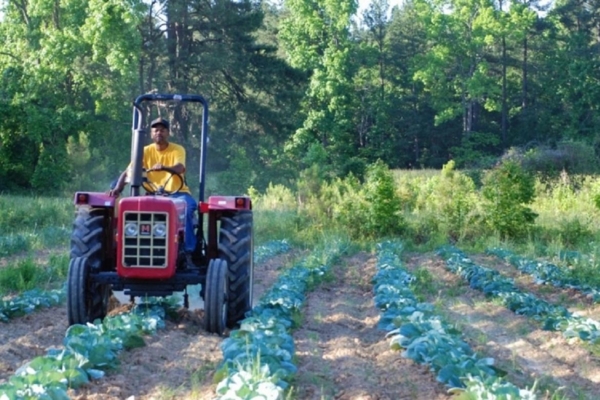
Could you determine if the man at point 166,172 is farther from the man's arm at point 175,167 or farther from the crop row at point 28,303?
the crop row at point 28,303

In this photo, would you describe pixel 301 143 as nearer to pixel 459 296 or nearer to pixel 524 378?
pixel 459 296

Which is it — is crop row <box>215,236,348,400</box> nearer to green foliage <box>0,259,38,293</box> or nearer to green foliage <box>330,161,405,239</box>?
green foliage <box>0,259,38,293</box>

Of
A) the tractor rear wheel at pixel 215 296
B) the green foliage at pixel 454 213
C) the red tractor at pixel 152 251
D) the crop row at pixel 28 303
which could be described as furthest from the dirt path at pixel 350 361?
the green foliage at pixel 454 213

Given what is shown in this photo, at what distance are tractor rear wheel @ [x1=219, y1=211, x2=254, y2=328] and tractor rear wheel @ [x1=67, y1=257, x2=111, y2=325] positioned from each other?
1.34 m

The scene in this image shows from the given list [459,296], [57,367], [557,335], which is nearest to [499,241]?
[459,296]

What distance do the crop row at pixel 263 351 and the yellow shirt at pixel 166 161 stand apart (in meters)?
1.58

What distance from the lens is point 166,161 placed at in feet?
29.9

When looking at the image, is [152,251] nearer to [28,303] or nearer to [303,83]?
[28,303]

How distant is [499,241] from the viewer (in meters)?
20.6

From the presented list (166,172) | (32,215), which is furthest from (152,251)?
(32,215)

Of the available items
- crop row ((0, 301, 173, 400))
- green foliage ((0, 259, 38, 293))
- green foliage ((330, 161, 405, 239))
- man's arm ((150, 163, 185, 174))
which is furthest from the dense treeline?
crop row ((0, 301, 173, 400))

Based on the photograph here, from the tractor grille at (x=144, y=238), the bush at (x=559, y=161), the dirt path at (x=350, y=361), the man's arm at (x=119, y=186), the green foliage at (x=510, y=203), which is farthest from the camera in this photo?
the bush at (x=559, y=161)

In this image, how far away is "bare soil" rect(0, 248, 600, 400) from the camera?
5.79 metres

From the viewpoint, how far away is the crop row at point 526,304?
28.5ft
